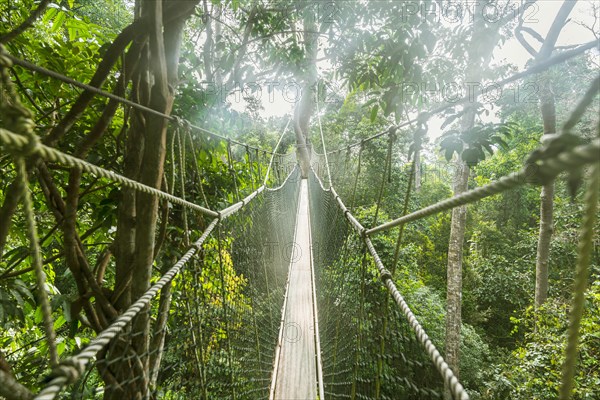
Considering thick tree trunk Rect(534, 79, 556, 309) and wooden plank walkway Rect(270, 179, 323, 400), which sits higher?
thick tree trunk Rect(534, 79, 556, 309)

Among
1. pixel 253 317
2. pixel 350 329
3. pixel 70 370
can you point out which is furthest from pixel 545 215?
pixel 70 370

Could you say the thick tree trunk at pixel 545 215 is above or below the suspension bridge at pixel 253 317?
above

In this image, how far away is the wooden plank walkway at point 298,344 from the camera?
157cm

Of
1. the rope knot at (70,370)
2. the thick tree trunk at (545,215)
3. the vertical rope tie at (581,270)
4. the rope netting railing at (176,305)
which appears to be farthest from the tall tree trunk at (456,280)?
the rope knot at (70,370)

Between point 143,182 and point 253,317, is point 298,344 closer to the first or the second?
point 253,317

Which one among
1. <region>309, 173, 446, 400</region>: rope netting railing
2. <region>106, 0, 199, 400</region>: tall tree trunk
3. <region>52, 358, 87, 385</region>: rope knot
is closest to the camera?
<region>52, 358, 87, 385</region>: rope knot

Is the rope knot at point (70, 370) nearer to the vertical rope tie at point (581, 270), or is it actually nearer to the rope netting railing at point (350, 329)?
the vertical rope tie at point (581, 270)

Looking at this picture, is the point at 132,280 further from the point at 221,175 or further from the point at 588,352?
the point at 588,352

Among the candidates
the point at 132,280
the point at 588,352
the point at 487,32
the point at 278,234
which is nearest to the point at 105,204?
the point at 132,280

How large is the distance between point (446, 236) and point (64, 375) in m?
9.06

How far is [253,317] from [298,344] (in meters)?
0.52

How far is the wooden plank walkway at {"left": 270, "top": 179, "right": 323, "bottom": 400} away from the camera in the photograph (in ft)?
5.15

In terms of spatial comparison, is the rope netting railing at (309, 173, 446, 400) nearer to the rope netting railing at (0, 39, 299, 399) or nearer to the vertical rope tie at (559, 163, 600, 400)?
the rope netting railing at (0, 39, 299, 399)

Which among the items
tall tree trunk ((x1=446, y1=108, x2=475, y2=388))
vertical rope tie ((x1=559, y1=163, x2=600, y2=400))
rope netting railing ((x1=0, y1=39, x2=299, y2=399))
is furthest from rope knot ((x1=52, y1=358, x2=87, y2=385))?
tall tree trunk ((x1=446, y1=108, x2=475, y2=388))
